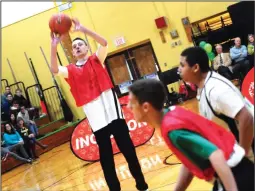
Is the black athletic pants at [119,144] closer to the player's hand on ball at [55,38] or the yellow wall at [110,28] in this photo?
the player's hand on ball at [55,38]

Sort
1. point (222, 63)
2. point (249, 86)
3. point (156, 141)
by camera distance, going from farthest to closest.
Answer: point (222, 63), point (156, 141), point (249, 86)

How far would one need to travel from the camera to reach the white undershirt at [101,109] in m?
3.14

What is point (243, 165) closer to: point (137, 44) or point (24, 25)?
point (137, 44)

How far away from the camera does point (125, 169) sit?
472cm

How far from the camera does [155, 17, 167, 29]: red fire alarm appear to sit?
12250 millimetres

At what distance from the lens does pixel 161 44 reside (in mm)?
12500

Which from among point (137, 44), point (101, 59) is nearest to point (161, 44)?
point (137, 44)

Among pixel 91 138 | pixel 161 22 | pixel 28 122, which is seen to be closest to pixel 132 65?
pixel 161 22

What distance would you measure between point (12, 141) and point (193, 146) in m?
8.11

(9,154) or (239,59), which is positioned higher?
(239,59)

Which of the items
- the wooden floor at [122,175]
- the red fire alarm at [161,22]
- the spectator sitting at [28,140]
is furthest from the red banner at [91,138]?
the red fire alarm at [161,22]

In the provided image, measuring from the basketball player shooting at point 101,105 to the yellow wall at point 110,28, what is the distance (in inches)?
370

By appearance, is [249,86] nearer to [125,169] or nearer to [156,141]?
[125,169]

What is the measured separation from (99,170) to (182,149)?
3.72m
